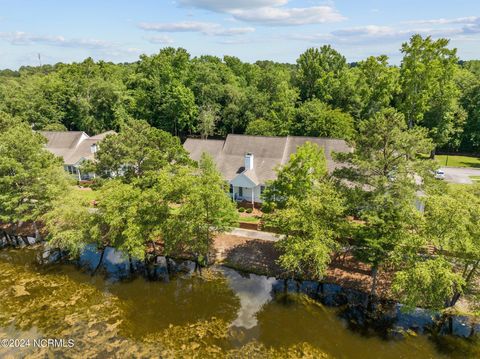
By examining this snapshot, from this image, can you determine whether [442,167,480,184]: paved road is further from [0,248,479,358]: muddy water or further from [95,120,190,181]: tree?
[95,120,190,181]: tree

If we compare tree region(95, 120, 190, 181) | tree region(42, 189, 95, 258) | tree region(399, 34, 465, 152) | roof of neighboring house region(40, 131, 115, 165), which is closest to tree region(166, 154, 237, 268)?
tree region(42, 189, 95, 258)

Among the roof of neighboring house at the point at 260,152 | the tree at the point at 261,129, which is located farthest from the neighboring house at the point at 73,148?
the tree at the point at 261,129

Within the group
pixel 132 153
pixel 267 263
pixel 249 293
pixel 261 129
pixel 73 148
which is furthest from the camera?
pixel 261 129

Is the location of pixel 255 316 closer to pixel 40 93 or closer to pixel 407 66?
pixel 407 66

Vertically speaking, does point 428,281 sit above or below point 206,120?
below

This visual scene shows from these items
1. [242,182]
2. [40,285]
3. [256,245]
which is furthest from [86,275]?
[242,182]

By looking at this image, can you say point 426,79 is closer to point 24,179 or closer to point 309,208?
point 309,208

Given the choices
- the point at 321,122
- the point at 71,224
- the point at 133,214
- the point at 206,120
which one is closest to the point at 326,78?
the point at 321,122

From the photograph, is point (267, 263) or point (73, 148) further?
point (73, 148)
